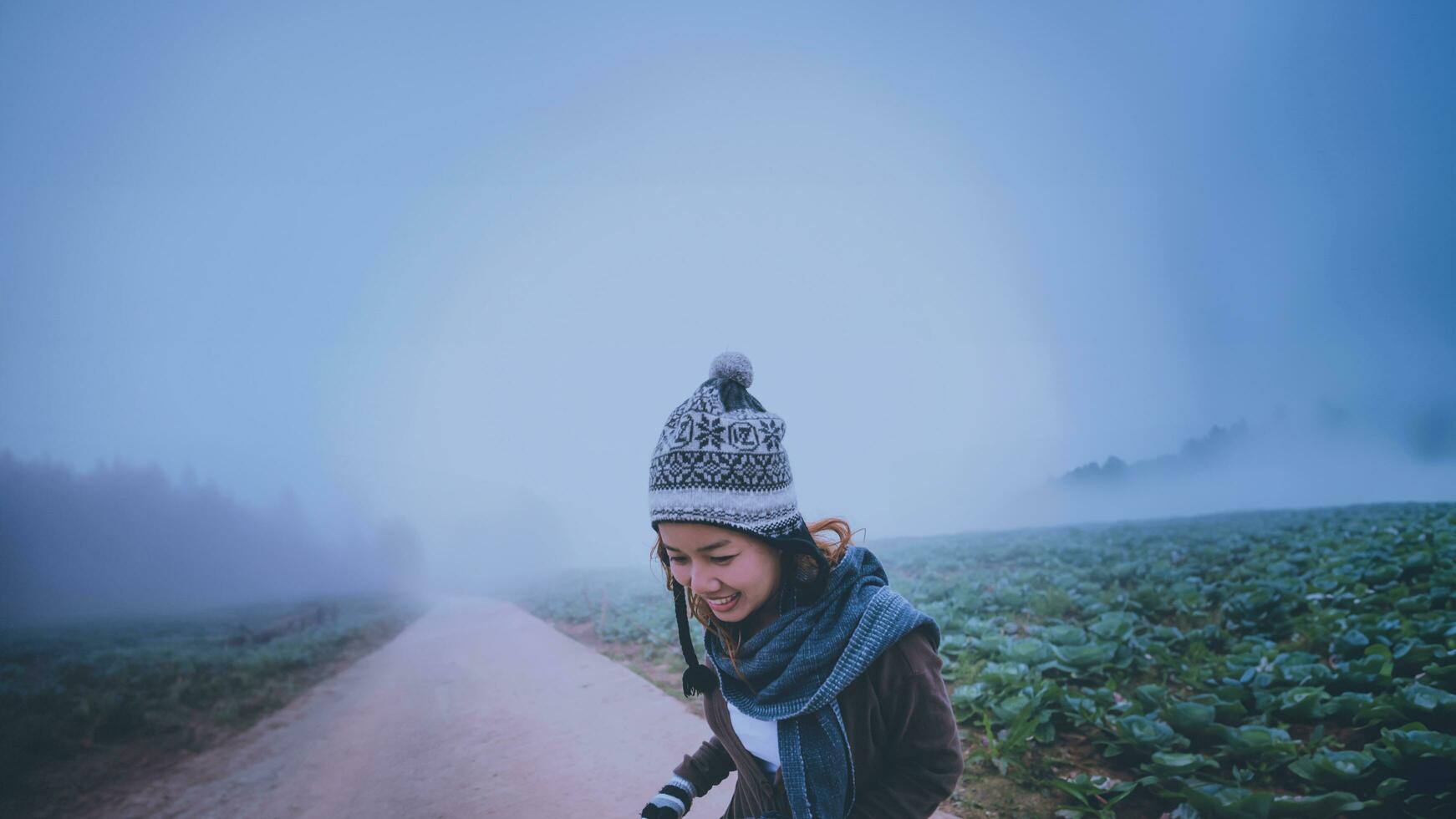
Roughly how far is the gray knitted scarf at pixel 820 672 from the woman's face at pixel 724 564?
10cm

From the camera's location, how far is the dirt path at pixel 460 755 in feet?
10.9

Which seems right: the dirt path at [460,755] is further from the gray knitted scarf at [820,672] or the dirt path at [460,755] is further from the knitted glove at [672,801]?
the gray knitted scarf at [820,672]

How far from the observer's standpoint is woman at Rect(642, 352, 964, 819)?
1.29 metres

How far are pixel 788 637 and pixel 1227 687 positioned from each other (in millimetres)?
4005

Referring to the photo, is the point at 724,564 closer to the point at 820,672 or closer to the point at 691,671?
the point at 820,672

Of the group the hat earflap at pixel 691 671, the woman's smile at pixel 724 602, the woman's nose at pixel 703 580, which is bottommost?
the hat earflap at pixel 691 671

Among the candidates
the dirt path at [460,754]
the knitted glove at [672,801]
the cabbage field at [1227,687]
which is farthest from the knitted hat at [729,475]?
the cabbage field at [1227,687]

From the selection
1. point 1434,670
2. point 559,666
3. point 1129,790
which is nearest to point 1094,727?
point 1129,790

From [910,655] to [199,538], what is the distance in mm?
23909

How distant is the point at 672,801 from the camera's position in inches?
63.7

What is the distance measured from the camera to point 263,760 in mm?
4695

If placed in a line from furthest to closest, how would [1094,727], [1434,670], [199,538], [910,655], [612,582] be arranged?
[612,582]
[199,538]
[1094,727]
[1434,670]
[910,655]

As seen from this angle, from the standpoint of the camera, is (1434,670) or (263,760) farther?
(263,760)

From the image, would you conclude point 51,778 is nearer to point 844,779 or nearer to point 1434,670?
point 844,779
